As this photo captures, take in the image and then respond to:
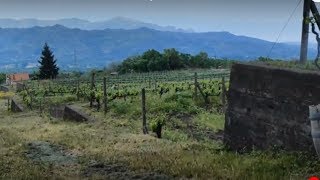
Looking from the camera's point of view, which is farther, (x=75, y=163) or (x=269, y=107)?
(x=75, y=163)

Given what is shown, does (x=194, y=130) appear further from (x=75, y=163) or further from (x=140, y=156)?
(x=75, y=163)

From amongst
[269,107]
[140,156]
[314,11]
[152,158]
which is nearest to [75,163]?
[140,156]

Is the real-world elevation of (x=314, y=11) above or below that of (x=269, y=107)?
above

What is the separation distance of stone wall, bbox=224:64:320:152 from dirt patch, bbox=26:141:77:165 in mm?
3895

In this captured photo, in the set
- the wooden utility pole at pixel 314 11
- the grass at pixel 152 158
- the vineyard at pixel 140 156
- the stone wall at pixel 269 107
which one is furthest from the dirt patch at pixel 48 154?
the wooden utility pole at pixel 314 11

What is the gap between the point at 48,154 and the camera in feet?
40.2

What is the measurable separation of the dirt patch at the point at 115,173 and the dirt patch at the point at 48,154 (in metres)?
1.02

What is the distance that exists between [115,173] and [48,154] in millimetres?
3603

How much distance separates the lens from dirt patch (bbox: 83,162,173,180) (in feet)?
28.6

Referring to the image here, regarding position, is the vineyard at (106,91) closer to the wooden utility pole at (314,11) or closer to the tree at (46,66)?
the wooden utility pole at (314,11)

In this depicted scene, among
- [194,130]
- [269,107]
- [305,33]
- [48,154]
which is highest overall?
[305,33]

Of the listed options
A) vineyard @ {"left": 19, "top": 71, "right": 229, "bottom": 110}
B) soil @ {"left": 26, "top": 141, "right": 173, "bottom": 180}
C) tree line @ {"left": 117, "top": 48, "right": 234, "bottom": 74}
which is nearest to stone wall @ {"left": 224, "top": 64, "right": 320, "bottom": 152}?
soil @ {"left": 26, "top": 141, "right": 173, "bottom": 180}

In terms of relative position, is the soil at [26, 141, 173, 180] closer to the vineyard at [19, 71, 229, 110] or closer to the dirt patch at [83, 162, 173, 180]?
the dirt patch at [83, 162, 173, 180]

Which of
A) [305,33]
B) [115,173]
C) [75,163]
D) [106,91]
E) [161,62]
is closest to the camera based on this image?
[115,173]
